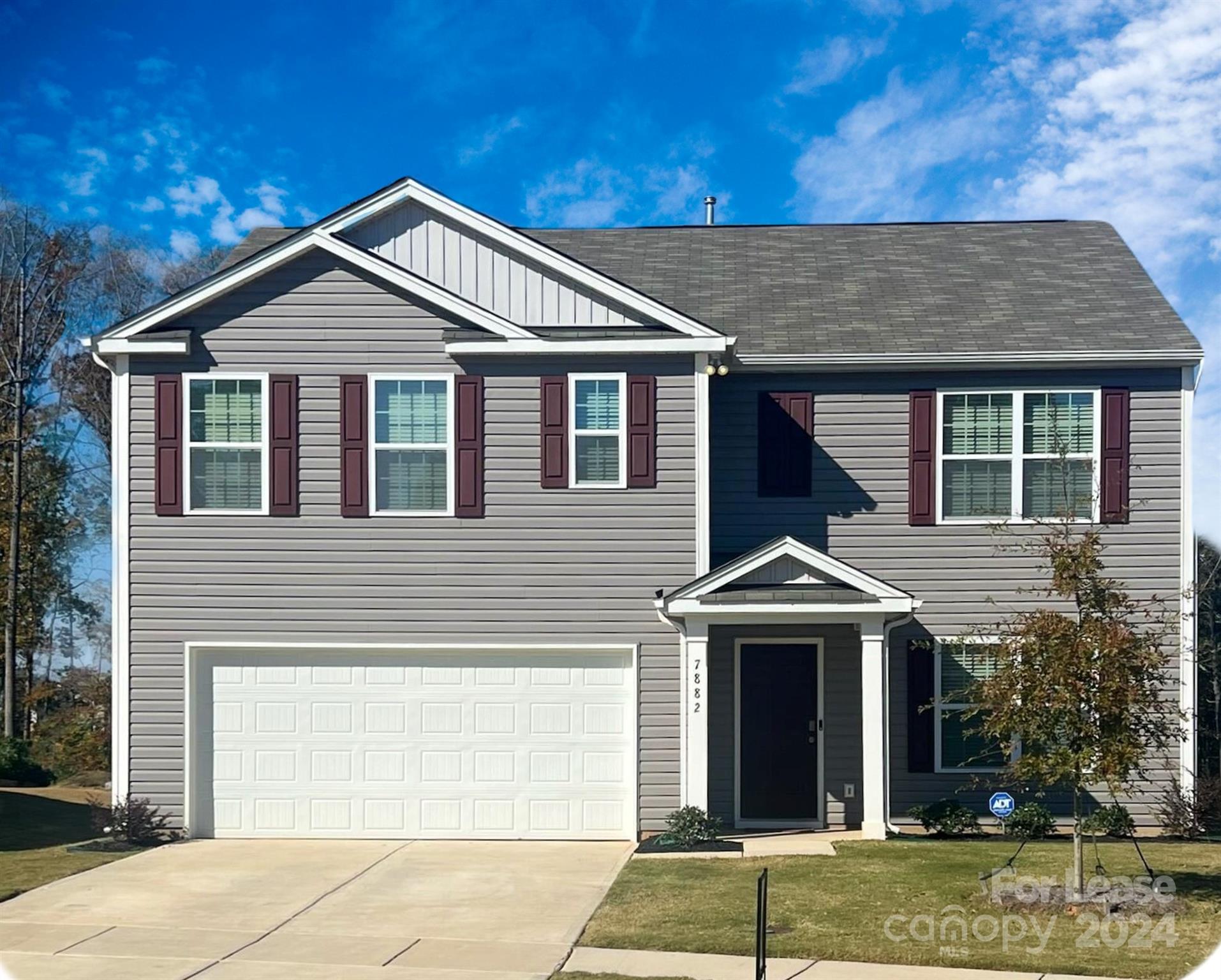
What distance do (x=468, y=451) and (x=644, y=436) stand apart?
2.03 m

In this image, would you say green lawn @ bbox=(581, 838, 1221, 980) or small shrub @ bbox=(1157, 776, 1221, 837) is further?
small shrub @ bbox=(1157, 776, 1221, 837)

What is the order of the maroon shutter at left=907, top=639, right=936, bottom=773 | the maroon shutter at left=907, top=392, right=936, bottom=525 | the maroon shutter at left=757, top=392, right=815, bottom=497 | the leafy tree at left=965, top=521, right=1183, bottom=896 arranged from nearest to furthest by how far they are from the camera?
1. the leafy tree at left=965, top=521, right=1183, bottom=896
2. the maroon shutter at left=907, top=639, right=936, bottom=773
3. the maroon shutter at left=907, top=392, right=936, bottom=525
4. the maroon shutter at left=757, top=392, right=815, bottom=497

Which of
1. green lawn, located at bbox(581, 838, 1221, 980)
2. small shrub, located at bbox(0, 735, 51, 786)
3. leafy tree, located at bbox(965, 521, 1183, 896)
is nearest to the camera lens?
green lawn, located at bbox(581, 838, 1221, 980)

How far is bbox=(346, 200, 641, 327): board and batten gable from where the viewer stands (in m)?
15.1

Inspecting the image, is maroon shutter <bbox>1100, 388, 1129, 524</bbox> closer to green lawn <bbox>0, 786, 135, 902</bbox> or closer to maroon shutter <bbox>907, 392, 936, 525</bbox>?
maroon shutter <bbox>907, 392, 936, 525</bbox>

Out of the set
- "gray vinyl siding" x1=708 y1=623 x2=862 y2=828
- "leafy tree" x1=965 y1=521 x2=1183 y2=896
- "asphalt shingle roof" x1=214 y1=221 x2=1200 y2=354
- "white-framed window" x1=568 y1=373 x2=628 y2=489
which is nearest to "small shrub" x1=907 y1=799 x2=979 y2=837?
"gray vinyl siding" x1=708 y1=623 x2=862 y2=828

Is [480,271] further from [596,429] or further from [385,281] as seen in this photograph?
[596,429]

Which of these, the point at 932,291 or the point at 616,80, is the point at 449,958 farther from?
the point at 616,80

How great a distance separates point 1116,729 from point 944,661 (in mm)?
4839

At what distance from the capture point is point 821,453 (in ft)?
51.1

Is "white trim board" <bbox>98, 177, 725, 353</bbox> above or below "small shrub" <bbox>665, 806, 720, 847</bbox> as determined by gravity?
above

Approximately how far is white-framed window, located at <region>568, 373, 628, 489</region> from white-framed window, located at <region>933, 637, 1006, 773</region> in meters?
4.41

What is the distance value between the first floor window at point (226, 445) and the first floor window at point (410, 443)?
1.39m

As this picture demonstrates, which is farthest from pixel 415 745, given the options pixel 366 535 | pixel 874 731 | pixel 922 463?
pixel 922 463
